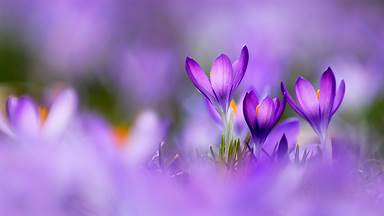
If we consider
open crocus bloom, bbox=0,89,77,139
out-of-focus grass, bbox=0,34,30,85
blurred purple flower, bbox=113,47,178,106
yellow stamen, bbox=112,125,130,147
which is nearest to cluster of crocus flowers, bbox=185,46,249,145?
open crocus bloom, bbox=0,89,77,139

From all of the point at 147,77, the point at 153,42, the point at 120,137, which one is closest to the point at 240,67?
the point at 120,137

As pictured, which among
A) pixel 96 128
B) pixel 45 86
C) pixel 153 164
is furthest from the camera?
pixel 45 86

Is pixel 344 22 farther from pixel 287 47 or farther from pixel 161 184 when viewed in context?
pixel 161 184

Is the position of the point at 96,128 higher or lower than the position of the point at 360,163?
higher

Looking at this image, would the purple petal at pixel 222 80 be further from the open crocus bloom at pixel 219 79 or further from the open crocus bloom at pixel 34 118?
the open crocus bloom at pixel 34 118

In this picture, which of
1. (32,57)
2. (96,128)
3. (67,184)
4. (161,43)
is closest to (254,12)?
(161,43)

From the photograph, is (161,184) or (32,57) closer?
(161,184)
